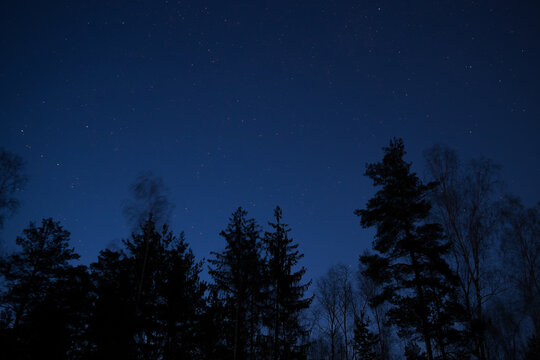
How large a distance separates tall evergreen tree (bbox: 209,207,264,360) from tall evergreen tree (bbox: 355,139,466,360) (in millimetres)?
7152

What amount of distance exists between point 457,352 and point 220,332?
1366cm

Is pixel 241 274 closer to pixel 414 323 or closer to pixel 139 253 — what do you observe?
pixel 139 253

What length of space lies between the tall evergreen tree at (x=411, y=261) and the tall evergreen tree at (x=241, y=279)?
7.15 m

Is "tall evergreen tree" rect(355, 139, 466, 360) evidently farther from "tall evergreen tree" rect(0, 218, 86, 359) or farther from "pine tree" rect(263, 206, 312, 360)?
"tall evergreen tree" rect(0, 218, 86, 359)

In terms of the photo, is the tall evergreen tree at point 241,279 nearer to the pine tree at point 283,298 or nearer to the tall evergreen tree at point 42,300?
the pine tree at point 283,298

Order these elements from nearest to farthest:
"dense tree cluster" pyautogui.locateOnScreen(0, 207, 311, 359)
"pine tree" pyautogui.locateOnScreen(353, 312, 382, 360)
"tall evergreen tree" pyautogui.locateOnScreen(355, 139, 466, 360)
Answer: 1. "tall evergreen tree" pyautogui.locateOnScreen(355, 139, 466, 360)
2. "dense tree cluster" pyautogui.locateOnScreen(0, 207, 311, 359)
3. "pine tree" pyautogui.locateOnScreen(353, 312, 382, 360)

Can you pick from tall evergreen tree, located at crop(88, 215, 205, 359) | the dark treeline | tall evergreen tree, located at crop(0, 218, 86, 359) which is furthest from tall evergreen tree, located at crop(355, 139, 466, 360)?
tall evergreen tree, located at crop(0, 218, 86, 359)

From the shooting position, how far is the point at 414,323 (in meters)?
12.6

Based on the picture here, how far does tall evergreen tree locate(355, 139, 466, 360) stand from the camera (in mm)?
12492

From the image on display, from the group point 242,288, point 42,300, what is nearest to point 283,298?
point 242,288

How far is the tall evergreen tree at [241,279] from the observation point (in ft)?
57.6

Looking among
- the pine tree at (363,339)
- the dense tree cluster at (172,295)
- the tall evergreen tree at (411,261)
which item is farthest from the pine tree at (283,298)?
the pine tree at (363,339)

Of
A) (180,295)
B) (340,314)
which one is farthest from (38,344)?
(340,314)

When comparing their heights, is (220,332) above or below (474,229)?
below
